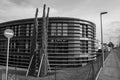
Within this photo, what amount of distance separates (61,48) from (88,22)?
55.6 ft

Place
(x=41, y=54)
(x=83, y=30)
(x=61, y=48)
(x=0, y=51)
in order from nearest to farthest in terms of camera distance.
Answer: (x=41, y=54) → (x=61, y=48) → (x=83, y=30) → (x=0, y=51)

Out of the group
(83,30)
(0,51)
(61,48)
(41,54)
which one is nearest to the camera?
(41,54)

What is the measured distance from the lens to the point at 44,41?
1766 cm

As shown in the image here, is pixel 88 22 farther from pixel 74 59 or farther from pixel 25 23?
pixel 25 23

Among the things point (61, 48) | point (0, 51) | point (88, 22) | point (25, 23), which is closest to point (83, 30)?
point (88, 22)

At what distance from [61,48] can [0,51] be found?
32657 mm

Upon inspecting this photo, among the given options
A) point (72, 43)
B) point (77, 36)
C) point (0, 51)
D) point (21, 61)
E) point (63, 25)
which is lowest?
point (21, 61)

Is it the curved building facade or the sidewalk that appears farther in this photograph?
the curved building facade

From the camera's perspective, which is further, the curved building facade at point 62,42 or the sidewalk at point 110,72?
the curved building facade at point 62,42

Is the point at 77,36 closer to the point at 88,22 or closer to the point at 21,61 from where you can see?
the point at 88,22

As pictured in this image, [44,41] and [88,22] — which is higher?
[88,22]

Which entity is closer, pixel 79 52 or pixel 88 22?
pixel 79 52

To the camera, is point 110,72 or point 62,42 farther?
point 62,42

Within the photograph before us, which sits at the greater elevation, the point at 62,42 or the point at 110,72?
the point at 62,42
